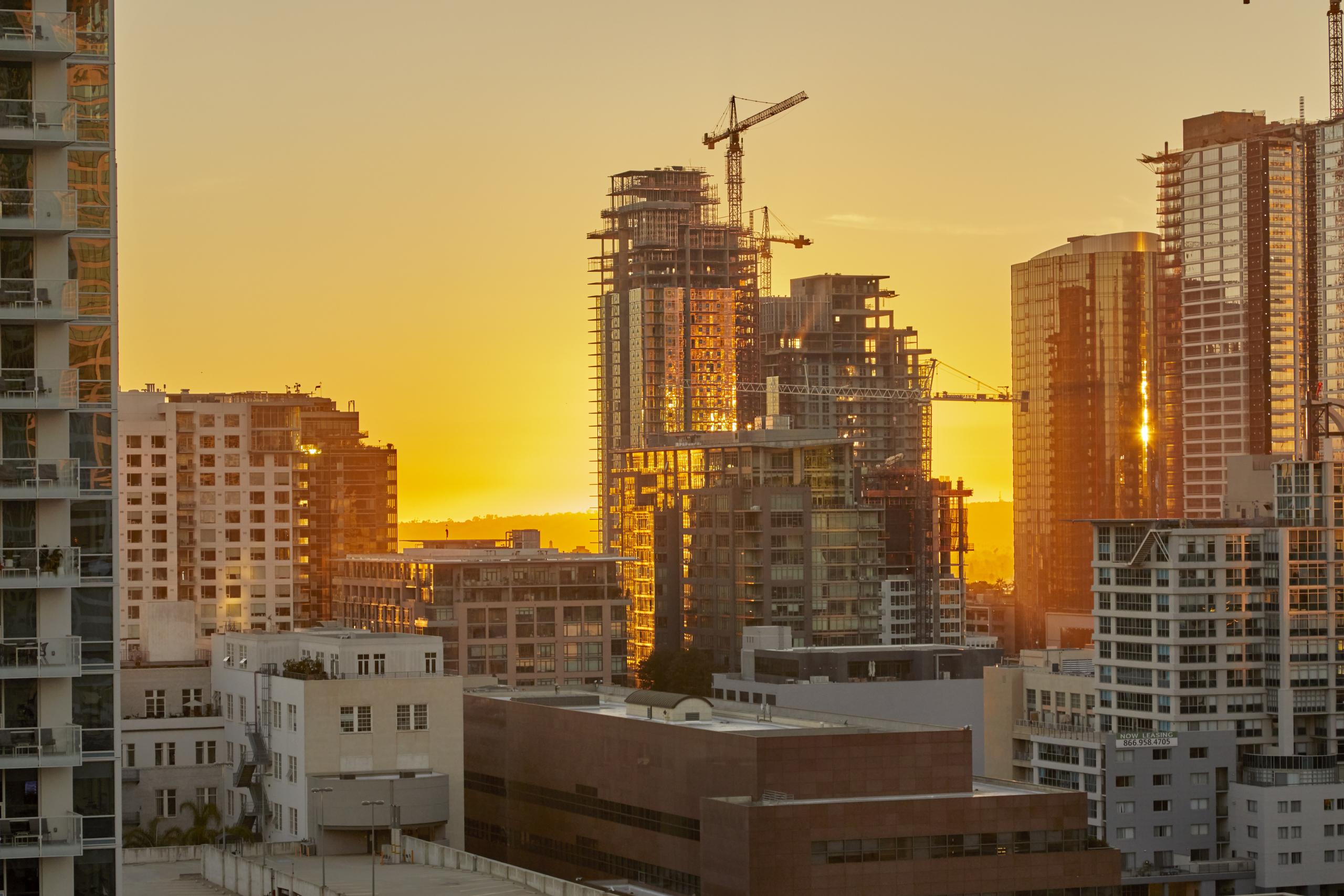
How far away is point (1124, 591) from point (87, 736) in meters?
115

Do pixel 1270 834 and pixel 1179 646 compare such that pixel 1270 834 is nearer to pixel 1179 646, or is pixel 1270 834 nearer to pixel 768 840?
pixel 1179 646

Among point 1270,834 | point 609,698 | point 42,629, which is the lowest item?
point 1270,834

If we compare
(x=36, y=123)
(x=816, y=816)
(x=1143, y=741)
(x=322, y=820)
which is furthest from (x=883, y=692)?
(x=36, y=123)

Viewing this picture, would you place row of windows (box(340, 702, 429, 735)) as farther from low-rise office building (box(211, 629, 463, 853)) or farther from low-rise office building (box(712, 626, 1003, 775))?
low-rise office building (box(712, 626, 1003, 775))

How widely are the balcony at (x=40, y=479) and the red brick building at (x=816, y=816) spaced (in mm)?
52921

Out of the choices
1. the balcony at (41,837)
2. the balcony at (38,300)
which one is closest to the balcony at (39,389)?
the balcony at (38,300)

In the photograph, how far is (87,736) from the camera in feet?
189

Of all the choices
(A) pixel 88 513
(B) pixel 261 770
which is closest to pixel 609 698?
(B) pixel 261 770

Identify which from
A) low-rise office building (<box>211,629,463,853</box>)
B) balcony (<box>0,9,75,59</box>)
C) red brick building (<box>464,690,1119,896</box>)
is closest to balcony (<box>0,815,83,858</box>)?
balcony (<box>0,9,75,59</box>)

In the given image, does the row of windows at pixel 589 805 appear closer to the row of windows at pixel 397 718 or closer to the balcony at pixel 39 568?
the row of windows at pixel 397 718

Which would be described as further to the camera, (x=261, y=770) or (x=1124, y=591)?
(x=1124, y=591)

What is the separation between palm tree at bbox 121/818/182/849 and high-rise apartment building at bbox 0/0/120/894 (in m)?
68.4

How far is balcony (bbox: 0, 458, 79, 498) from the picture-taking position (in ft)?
188

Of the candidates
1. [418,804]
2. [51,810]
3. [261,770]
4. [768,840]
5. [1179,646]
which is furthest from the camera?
[1179,646]
